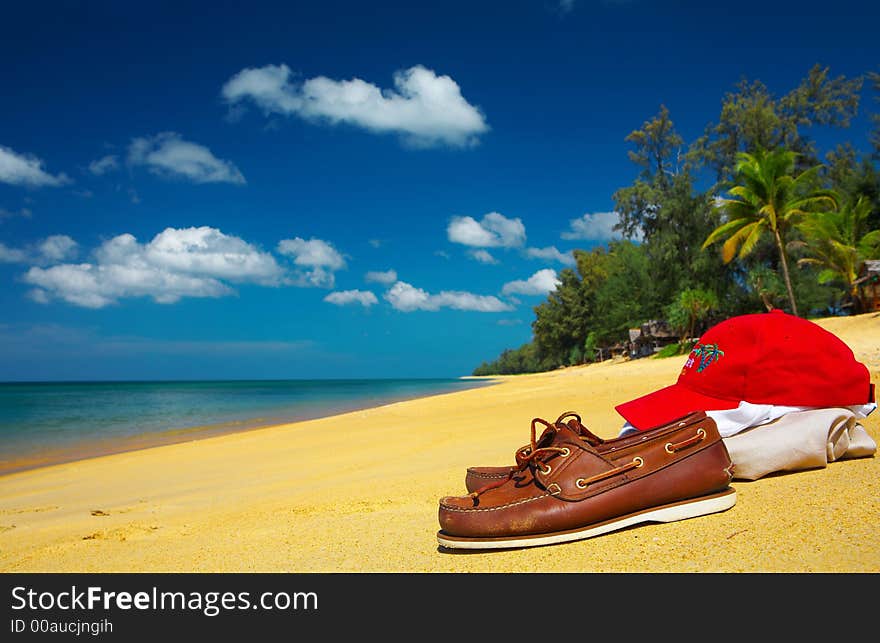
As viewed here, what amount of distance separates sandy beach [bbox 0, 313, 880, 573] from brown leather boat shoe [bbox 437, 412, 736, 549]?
0.05m

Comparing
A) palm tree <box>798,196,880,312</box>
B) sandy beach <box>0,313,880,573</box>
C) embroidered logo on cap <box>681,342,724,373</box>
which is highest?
palm tree <box>798,196,880,312</box>

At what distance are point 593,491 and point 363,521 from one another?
3.97 ft

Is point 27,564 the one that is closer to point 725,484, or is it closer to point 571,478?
point 571,478

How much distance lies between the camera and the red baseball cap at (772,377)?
2162 millimetres

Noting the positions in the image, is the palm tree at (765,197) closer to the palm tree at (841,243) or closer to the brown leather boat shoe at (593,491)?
the palm tree at (841,243)

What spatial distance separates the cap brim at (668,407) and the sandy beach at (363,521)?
32 cm

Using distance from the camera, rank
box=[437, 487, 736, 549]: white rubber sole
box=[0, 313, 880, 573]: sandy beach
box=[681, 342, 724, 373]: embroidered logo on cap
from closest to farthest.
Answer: box=[0, 313, 880, 573]: sandy beach < box=[437, 487, 736, 549]: white rubber sole < box=[681, 342, 724, 373]: embroidered logo on cap

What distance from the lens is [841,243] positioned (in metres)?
23.0

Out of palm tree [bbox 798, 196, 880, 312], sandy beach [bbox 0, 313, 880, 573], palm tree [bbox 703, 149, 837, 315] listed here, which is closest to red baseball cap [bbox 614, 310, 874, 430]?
sandy beach [bbox 0, 313, 880, 573]

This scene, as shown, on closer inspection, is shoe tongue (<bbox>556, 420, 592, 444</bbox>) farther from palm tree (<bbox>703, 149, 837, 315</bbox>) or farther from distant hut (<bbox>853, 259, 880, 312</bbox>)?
palm tree (<bbox>703, 149, 837, 315</bbox>)

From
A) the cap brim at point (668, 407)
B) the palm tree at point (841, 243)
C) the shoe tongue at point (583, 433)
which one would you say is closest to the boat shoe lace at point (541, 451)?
the shoe tongue at point (583, 433)

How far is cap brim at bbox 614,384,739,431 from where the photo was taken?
6.96 ft

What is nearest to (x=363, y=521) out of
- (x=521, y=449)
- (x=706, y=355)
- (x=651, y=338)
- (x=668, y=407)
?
(x=521, y=449)
